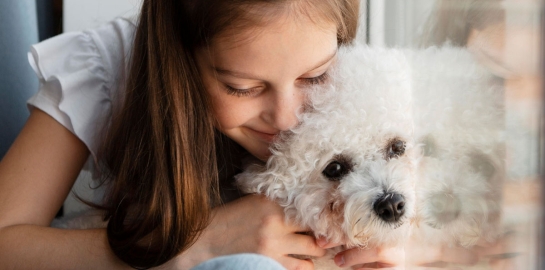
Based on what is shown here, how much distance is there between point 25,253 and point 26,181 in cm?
15

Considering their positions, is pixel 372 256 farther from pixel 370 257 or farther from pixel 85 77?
pixel 85 77

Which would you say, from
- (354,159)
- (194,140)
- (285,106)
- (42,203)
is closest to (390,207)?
(354,159)

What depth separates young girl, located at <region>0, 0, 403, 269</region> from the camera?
891 millimetres

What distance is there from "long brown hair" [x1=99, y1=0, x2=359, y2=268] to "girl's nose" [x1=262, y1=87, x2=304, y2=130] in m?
0.12

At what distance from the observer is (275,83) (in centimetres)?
90

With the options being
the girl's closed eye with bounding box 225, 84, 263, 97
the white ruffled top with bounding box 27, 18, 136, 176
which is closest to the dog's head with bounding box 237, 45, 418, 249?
the girl's closed eye with bounding box 225, 84, 263, 97

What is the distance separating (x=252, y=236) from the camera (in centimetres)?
96

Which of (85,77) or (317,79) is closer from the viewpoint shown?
(317,79)

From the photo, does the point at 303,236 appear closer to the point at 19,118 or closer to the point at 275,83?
the point at 275,83

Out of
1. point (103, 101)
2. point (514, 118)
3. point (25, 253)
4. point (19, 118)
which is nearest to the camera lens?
point (514, 118)

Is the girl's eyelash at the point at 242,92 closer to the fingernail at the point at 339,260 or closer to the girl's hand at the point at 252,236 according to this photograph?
the girl's hand at the point at 252,236

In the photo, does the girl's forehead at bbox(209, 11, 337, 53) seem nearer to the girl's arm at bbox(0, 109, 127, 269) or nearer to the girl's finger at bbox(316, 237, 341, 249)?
the girl's finger at bbox(316, 237, 341, 249)

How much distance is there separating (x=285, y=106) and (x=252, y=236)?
0.23 metres

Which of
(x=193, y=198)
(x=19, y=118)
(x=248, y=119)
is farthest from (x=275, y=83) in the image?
(x=19, y=118)
